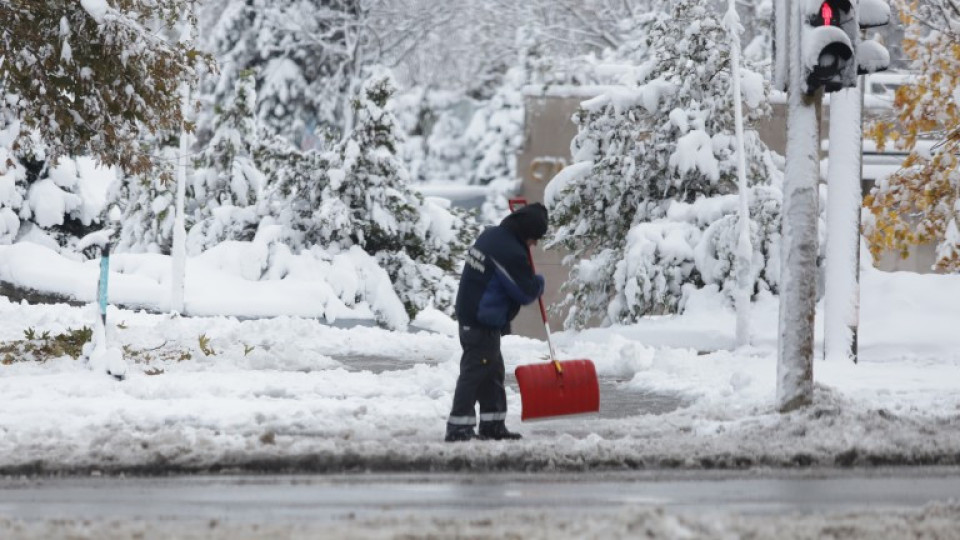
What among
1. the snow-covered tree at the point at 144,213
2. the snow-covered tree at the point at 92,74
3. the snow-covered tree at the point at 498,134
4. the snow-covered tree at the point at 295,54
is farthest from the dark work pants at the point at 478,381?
the snow-covered tree at the point at 295,54

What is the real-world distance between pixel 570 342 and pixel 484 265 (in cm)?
1426

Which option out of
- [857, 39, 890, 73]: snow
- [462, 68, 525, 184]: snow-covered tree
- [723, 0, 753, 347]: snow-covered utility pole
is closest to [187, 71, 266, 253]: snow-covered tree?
[723, 0, 753, 347]: snow-covered utility pole

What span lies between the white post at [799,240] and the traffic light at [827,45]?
0.56ft

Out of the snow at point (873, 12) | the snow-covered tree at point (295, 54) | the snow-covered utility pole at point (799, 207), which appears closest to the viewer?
the snow-covered utility pole at point (799, 207)

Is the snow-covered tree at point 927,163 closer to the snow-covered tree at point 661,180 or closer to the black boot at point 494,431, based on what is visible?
the snow-covered tree at point 661,180

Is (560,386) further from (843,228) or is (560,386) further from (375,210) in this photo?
(375,210)

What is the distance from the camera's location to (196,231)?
113 feet

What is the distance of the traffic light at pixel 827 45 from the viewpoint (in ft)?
37.1

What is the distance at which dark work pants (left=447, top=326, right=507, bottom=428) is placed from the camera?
36.8ft

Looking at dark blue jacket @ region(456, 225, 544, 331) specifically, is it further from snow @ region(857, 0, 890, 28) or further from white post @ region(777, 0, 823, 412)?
snow @ region(857, 0, 890, 28)

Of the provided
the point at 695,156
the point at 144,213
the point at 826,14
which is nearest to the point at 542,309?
the point at 826,14

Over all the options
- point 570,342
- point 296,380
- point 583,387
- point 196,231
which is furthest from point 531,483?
point 196,231

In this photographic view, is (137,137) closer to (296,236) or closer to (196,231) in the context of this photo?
(296,236)

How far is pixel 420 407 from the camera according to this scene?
525 inches
